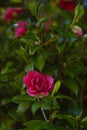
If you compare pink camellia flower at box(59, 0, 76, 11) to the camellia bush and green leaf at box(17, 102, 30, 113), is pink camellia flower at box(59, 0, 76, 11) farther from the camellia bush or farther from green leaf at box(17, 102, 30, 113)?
green leaf at box(17, 102, 30, 113)

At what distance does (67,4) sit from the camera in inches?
120

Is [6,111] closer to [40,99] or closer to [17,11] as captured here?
[40,99]

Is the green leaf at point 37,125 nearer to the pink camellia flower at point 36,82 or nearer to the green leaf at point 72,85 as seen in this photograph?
the pink camellia flower at point 36,82

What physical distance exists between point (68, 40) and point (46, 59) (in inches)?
5.5

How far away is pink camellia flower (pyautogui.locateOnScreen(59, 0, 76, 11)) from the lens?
9.85 feet

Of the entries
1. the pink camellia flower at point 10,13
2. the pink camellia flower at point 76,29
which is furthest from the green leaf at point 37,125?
the pink camellia flower at point 10,13

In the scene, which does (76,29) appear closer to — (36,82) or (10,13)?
(36,82)

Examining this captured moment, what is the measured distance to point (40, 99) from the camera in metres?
1.85

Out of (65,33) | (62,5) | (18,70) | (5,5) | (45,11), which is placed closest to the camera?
(65,33)

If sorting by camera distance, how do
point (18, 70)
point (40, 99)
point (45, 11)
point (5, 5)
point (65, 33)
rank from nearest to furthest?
point (40, 99) < point (65, 33) < point (18, 70) < point (45, 11) < point (5, 5)

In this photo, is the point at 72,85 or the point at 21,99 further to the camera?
the point at 72,85

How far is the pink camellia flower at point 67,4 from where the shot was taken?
9.85 ft

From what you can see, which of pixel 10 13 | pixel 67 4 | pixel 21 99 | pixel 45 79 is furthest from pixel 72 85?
pixel 10 13

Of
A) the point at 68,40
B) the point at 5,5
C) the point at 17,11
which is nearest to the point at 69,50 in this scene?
the point at 68,40
